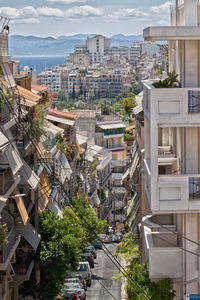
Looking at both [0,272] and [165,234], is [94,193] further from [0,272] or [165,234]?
[165,234]

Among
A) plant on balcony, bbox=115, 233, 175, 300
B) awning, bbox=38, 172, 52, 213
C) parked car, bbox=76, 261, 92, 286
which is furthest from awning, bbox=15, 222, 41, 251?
plant on balcony, bbox=115, 233, 175, 300

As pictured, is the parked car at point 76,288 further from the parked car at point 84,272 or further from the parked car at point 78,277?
the parked car at point 84,272

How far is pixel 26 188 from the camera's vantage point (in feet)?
100

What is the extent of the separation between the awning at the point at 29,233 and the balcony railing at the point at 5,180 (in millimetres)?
2889

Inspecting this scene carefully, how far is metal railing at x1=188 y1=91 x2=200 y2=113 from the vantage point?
13.9 metres

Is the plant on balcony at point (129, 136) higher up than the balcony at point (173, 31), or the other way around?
the balcony at point (173, 31)

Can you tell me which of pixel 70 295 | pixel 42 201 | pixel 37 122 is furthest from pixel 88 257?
pixel 37 122

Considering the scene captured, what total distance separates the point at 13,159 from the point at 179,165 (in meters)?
12.1

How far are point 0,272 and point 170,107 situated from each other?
46.7ft

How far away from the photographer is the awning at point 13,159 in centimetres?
2581

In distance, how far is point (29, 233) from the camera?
95.1ft

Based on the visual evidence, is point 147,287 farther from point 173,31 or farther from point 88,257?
point 88,257

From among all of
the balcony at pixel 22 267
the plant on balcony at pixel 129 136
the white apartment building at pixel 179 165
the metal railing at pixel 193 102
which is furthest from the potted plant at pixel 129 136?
the metal railing at pixel 193 102

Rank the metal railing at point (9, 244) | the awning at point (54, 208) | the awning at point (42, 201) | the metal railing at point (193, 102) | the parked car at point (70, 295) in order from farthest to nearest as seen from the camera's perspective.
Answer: the awning at point (54, 208), the parked car at point (70, 295), the awning at point (42, 201), the metal railing at point (9, 244), the metal railing at point (193, 102)
